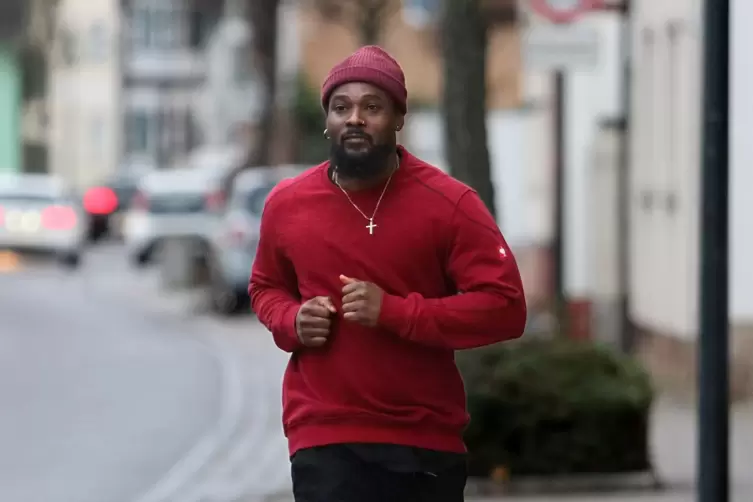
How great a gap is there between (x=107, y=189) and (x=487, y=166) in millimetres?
38106

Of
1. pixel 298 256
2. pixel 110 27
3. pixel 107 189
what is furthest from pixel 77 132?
pixel 298 256

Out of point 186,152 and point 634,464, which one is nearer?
point 634,464

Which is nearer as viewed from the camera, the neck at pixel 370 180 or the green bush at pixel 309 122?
the neck at pixel 370 180

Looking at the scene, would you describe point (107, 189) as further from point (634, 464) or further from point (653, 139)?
point (634, 464)

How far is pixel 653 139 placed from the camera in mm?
17125

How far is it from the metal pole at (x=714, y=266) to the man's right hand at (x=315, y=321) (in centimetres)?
253

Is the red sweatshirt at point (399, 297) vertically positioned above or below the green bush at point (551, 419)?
above

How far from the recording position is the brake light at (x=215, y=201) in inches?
1113

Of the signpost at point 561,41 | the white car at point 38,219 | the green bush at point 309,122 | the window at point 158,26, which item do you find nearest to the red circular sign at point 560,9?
the signpost at point 561,41

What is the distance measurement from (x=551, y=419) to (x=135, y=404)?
5.23 meters

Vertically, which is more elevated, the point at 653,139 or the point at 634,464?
the point at 653,139

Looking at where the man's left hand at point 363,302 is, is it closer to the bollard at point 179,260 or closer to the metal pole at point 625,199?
the metal pole at point 625,199

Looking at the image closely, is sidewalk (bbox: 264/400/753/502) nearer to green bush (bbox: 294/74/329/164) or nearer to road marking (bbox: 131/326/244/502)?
road marking (bbox: 131/326/244/502)

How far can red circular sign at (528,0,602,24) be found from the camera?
14836 mm
